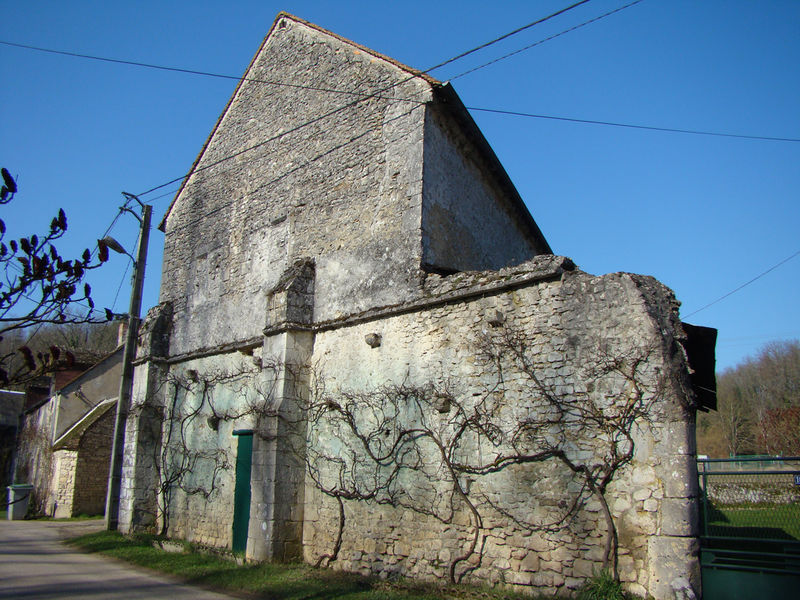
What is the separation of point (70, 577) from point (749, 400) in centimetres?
4979

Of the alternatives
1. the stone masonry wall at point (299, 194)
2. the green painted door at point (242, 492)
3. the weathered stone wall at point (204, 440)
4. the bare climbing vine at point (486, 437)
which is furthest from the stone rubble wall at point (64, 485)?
the bare climbing vine at point (486, 437)

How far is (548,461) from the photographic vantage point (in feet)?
24.6

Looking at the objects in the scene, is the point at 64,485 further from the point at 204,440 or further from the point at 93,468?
the point at 204,440

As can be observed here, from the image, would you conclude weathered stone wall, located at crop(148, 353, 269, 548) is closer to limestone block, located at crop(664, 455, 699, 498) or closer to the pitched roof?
the pitched roof

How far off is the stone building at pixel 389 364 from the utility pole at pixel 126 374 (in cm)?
36

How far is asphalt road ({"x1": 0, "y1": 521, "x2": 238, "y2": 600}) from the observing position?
8.49 meters

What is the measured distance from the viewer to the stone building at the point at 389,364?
23.0 ft

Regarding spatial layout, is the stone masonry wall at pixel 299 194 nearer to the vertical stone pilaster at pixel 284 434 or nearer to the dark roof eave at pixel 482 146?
the dark roof eave at pixel 482 146

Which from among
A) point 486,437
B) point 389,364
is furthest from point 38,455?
point 486,437

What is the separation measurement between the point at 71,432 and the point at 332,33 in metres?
16.8

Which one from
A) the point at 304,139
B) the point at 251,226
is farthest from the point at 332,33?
the point at 251,226

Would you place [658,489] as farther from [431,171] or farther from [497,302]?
[431,171]

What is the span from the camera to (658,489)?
258 inches

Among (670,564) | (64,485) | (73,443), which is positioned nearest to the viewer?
(670,564)
